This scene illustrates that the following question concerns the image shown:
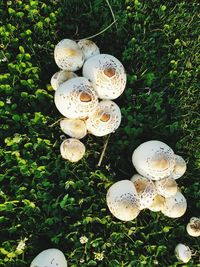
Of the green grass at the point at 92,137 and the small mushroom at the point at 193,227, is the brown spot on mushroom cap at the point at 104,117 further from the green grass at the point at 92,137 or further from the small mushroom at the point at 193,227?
the small mushroom at the point at 193,227

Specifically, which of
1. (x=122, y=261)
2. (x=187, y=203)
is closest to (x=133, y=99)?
(x=187, y=203)

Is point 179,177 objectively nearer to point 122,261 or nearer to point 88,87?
point 122,261

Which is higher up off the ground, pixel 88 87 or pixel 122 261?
pixel 88 87

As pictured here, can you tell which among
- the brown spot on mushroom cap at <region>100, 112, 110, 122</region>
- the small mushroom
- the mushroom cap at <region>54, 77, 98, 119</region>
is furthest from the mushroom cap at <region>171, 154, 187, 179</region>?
the mushroom cap at <region>54, 77, 98, 119</region>

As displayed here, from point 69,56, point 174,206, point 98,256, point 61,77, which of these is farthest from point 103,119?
point 98,256

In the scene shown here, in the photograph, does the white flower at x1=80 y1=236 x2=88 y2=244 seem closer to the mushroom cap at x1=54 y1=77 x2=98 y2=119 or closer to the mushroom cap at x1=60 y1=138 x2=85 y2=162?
the mushroom cap at x1=60 y1=138 x2=85 y2=162

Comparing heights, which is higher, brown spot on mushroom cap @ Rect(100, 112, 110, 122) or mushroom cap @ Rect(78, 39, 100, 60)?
mushroom cap @ Rect(78, 39, 100, 60)
